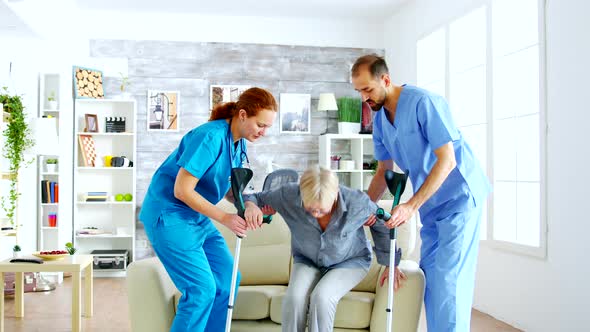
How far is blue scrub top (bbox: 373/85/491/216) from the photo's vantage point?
264 centimetres

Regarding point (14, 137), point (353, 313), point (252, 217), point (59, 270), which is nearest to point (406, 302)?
point (353, 313)

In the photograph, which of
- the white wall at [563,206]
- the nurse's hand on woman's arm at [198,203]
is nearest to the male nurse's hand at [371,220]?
the nurse's hand on woman's arm at [198,203]

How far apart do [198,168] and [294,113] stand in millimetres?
4966

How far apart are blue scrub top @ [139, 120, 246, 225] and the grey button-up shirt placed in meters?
0.17

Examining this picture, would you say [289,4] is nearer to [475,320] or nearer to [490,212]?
[490,212]

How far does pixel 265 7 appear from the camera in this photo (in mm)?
7125

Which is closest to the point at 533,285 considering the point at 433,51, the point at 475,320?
the point at 475,320

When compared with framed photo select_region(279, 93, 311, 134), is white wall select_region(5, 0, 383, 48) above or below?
above

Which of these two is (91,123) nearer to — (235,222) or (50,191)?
(50,191)

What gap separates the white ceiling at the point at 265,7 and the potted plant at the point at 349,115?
1.01 meters

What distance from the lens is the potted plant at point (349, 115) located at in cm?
746

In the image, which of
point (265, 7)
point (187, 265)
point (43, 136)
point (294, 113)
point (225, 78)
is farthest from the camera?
point (294, 113)

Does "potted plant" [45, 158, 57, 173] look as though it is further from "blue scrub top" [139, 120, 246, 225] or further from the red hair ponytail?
the red hair ponytail

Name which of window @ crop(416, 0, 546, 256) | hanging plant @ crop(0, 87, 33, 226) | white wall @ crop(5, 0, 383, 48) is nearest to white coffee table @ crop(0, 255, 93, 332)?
hanging plant @ crop(0, 87, 33, 226)
